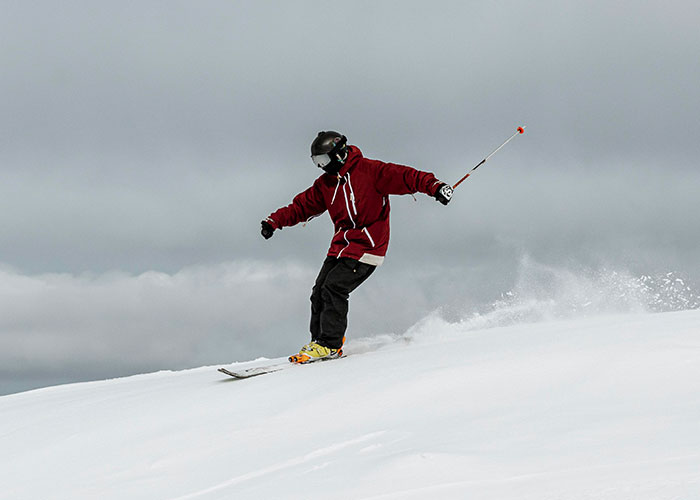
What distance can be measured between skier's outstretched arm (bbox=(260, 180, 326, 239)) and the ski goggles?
0.53m

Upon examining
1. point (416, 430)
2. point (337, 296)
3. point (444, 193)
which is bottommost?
point (416, 430)

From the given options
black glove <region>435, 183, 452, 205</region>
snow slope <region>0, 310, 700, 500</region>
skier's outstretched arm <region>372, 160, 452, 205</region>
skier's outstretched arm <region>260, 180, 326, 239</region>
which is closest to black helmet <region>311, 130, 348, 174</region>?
skier's outstretched arm <region>372, 160, 452, 205</region>

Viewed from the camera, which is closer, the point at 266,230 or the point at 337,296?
the point at 337,296

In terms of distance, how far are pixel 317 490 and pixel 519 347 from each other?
2347 millimetres

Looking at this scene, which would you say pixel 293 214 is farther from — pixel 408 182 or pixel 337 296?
pixel 408 182

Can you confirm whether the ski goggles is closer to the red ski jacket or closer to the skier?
the skier

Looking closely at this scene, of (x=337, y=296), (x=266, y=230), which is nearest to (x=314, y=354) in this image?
(x=337, y=296)

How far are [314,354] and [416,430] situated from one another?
2.94 metres

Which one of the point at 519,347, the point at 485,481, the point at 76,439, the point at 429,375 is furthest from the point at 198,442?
the point at 519,347

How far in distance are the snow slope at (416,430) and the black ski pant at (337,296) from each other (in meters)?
0.74

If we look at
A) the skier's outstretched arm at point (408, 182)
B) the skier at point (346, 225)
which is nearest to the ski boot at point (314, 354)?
the skier at point (346, 225)

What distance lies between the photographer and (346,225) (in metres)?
6.51

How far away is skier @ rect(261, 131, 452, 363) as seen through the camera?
627 centimetres

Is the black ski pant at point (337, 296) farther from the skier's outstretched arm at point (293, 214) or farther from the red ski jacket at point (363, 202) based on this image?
the skier's outstretched arm at point (293, 214)
